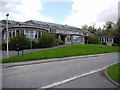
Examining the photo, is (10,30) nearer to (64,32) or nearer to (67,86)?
(64,32)

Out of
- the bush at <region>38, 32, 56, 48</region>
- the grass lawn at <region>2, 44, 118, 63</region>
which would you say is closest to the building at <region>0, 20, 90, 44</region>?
the bush at <region>38, 32, 56, 48</region>

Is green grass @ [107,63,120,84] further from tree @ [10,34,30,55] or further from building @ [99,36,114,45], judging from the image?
building @ [99,36,114,45]

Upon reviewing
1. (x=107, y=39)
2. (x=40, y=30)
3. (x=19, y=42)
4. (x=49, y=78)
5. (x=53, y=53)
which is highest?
(x=40, y=30)

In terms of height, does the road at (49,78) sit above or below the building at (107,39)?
below

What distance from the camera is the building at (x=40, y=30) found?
48938mm

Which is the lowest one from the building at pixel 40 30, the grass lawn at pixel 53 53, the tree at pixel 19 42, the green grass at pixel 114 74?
the grass lawn at pixel 53 53

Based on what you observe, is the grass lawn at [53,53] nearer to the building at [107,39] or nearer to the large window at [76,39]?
the large window at [76,39]

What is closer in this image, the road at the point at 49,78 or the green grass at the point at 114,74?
the road at the point at 49,78

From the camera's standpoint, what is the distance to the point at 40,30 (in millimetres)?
51844

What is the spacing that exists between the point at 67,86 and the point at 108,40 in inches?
3097

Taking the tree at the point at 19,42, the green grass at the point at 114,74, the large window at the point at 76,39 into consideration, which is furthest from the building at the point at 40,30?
the green grass at the point at 114,74

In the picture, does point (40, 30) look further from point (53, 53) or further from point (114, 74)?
point (114, 74)

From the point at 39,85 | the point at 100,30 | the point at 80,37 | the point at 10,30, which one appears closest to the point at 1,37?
the point at 10,30

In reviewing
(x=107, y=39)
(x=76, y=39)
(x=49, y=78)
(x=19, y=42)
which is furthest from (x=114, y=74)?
(x=107, y=39)
